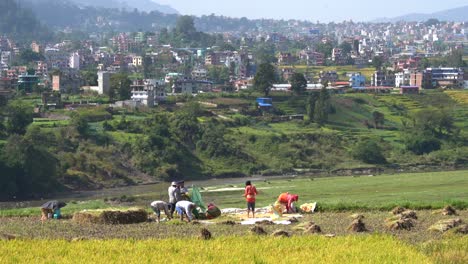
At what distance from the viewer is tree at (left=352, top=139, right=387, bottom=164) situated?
71750mm

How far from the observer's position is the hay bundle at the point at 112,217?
22484mm

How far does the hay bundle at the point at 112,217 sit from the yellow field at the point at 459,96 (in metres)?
77.9

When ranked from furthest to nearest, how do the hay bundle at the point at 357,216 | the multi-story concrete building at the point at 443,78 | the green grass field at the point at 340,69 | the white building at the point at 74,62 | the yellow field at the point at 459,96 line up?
the white building at the point at 74,62, the green grass field at the point at 340,69, the multi-story concrete building at the point at 443,78, the yellow field at the point at 459,96, the hay bundle at the point at 357,216

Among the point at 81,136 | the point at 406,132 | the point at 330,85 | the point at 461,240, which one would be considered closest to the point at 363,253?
the point at 461,240

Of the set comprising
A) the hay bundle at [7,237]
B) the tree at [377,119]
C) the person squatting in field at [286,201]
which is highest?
the hay bundle at [7,237]

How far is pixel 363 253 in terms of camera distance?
16594mm

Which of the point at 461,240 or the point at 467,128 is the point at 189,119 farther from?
the point at 461,240

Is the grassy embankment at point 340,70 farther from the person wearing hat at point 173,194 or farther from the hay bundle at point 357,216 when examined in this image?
the person wearing hat at point 173,194

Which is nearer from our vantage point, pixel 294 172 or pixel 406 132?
pixel 294 172

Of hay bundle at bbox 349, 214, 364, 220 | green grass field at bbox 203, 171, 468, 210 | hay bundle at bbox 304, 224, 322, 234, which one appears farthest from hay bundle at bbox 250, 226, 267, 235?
green grass field at bbox 203, 171, 468, 210

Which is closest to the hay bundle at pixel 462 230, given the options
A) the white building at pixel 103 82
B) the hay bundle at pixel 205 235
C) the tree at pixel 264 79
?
the hay bundle at pixel 205 235

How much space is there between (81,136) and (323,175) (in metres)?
18.7

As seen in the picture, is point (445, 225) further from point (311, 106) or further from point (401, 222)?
point (311, 106)

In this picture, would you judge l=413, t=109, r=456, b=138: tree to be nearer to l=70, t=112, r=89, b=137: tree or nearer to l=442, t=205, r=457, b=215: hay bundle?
l=70, t=112, r=89, b=137: tree
